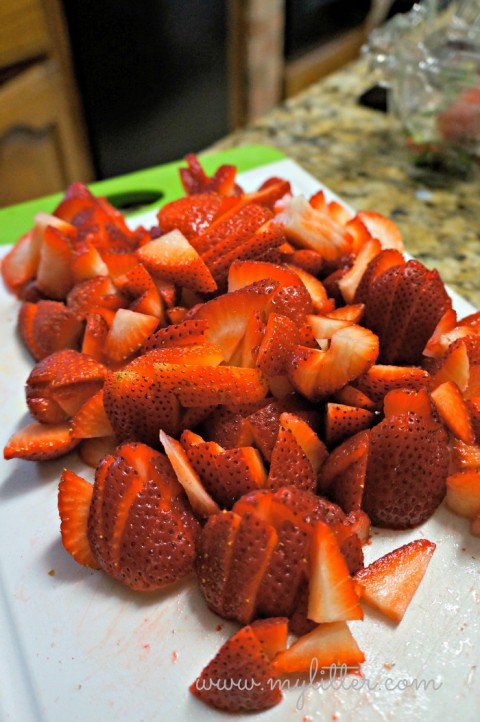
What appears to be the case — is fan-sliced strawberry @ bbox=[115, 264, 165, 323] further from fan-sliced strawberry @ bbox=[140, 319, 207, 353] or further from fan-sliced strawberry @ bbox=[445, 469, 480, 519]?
fan-sliced strawberry @ bbox=[445, 469, 480, 519]

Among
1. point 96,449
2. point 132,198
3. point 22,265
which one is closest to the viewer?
point 96,449

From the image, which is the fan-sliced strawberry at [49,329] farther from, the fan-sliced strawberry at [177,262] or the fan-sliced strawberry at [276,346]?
the fan-sliced strawberry at [276,346]

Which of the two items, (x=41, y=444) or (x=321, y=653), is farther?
(x=41, y=444)

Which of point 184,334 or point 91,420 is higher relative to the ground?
point 184,334

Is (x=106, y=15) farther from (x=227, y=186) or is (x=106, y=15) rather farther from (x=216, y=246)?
(x=216, y=246)

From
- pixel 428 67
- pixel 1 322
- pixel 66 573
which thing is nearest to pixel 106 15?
pixel 428 67

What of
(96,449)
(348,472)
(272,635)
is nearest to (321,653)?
(272,635)

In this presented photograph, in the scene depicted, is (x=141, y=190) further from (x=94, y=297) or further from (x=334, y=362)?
(x=334, y=362)

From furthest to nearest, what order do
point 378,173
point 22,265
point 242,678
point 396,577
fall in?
point 378,173 < point 22,265 < point 396,577 < point 242,678

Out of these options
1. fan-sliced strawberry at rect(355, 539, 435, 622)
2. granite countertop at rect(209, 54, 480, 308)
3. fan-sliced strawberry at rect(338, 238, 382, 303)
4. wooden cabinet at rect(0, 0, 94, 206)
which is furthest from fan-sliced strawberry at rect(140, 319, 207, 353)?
wooden cabinet at rect(0, 0, 94, 206)
